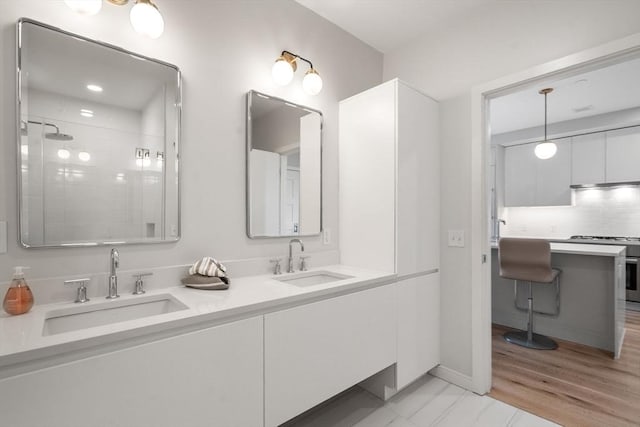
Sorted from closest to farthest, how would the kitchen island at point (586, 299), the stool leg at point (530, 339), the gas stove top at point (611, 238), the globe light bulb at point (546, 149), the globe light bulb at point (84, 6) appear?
the globe light bulb at point (84, 6) < the kitchen island at point (586, 299) < the stool leg at point (530, 339) < the globe light bulb at point (546, 149) < the gas stove top at point (611, 238)

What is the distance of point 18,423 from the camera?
825 mm

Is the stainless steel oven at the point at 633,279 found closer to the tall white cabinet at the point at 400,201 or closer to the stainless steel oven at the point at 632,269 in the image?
the stainless steel oven at the point at 632,269

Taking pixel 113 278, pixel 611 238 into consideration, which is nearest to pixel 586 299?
pixel 611 238

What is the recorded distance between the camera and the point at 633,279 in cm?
417

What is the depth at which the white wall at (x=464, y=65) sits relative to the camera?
6.00ft

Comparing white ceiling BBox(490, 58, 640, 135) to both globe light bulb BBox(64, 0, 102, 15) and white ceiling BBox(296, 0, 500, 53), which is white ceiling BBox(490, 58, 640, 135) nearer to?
white ceiling BBox(296, 0, 500, 53)

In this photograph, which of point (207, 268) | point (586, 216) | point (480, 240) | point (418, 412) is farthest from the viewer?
point (586, 216)

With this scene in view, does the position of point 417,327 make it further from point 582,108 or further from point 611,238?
point 611,238

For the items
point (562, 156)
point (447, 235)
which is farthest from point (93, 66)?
point (562, 156)

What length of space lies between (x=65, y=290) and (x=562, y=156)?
621cm

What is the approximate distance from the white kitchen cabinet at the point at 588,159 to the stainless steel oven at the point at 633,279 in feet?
3.94

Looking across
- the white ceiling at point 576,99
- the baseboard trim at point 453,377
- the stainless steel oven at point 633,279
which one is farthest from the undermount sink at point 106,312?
the stainless steel oven at point 633,279

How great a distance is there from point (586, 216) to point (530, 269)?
3124 millimetres

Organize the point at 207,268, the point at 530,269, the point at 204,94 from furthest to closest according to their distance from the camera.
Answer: the point at 530,269 < the point at 204,94 < the point at 207,268
